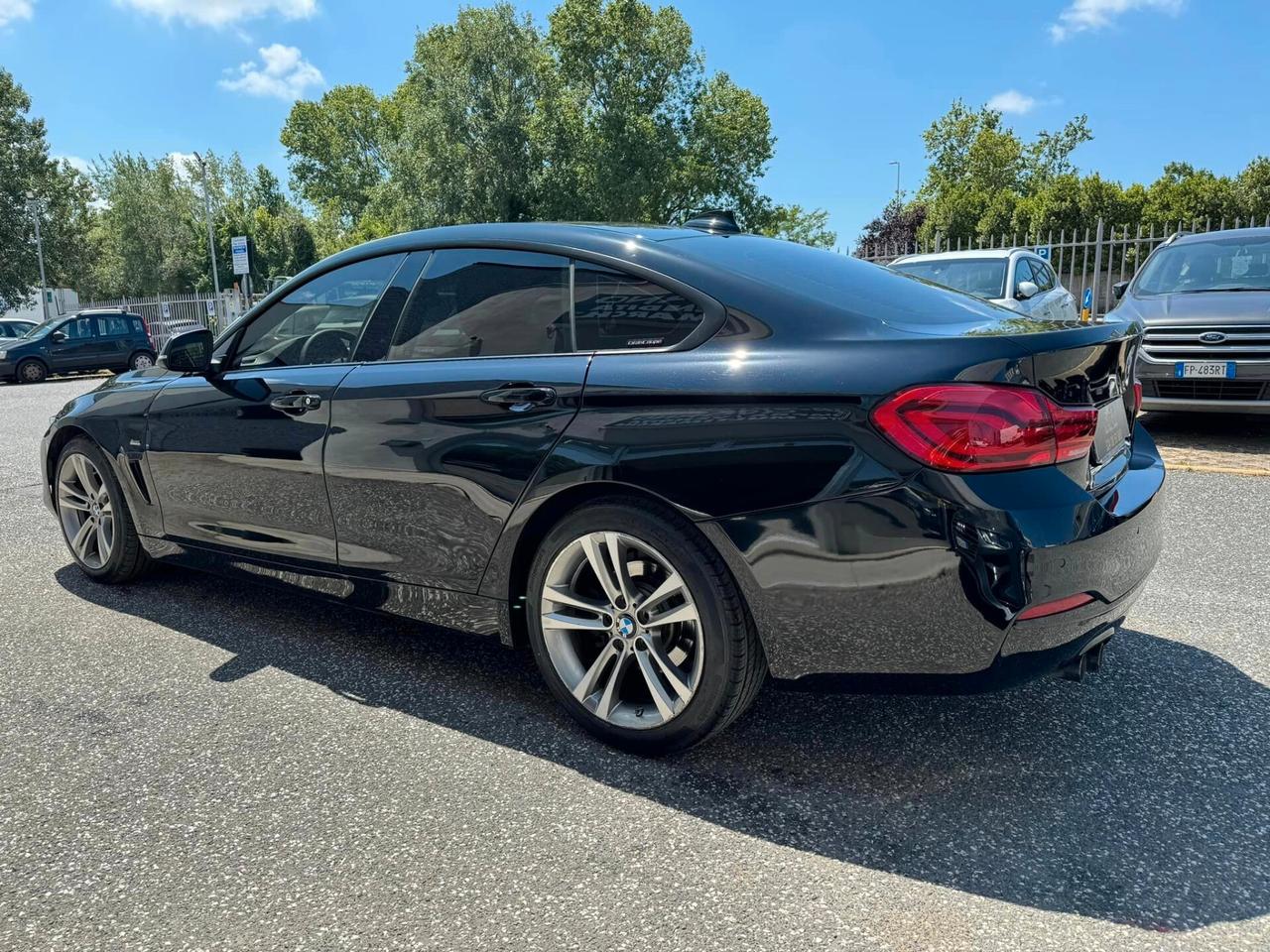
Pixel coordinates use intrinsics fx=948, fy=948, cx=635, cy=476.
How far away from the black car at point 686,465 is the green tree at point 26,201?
4762cm

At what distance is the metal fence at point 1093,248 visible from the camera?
15.1 meters

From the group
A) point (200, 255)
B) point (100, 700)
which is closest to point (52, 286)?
point (200, 255)

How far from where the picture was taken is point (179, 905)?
6.77 ft

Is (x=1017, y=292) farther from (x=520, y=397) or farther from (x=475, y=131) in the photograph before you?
(x=475, y=131)

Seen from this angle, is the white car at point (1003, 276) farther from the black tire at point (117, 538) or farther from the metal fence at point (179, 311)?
the metal fence at point (179, 311)

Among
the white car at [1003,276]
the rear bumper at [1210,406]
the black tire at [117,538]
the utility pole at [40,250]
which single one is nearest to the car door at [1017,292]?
the white car at [1003,276]

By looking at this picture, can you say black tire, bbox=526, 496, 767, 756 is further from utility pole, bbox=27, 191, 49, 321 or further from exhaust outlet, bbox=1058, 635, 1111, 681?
utility pole, bbox=27, 191, 49, 321

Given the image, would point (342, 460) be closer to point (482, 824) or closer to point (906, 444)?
point (482, 824)

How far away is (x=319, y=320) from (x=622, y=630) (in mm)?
1736

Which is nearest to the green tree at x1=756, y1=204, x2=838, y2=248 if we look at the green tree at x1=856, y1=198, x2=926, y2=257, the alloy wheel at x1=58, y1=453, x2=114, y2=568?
the green tree at x1=856, y1=198, x2=926, y2=257

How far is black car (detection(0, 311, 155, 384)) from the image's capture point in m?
21.1

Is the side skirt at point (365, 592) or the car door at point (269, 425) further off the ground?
the car door at point (269, 425)

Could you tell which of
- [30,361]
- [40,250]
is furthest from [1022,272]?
[40,250]

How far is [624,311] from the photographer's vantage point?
2.74 m
